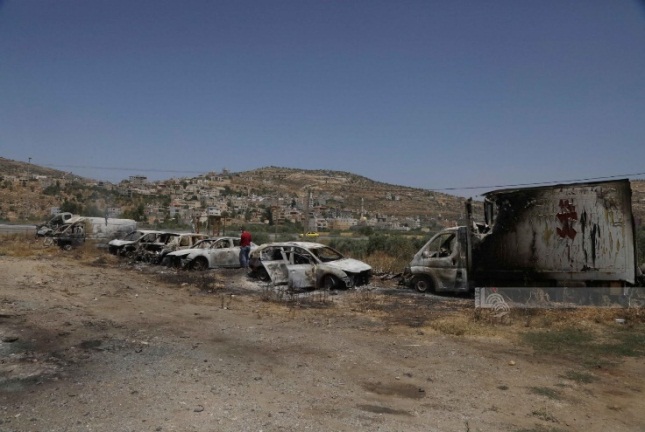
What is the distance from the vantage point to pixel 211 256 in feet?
61.9

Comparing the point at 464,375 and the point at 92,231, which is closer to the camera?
the point at 464,375

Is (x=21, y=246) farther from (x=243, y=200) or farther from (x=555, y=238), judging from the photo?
(x=243, y=200)

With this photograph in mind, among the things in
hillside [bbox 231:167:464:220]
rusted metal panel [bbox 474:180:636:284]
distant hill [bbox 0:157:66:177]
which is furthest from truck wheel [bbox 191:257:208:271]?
distant hill [bbox 0:157:66:177]

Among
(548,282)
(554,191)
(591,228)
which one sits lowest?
(548,282)

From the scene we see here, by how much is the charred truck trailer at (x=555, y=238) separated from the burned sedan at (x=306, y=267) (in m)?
3.31

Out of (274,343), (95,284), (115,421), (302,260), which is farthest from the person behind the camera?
(302,260)

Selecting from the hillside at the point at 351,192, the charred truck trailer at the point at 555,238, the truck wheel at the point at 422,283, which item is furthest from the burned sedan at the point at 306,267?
the hillside at the point at 351,192

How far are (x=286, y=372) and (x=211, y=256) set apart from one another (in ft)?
41.9

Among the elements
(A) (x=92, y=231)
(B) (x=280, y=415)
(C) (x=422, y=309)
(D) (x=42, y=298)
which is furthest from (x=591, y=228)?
(A) (x=92, y=231)

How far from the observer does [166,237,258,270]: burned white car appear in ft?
61.9

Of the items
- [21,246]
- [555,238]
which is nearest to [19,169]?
[21,246]

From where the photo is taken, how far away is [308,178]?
79.3 meters

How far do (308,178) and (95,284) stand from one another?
217 feet

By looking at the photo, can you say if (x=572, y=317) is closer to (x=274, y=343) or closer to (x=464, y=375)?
(x=464, y=375)
